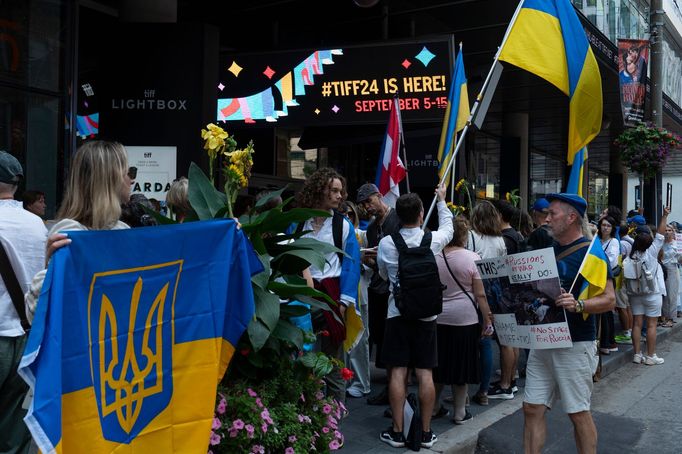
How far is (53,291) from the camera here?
8.30ft

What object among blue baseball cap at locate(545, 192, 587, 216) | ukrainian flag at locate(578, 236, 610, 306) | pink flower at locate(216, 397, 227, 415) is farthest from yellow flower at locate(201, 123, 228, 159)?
ukrainian flag at locate(578, 236, 610, 306)

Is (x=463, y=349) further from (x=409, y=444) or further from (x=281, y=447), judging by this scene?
(x=281, y=447)

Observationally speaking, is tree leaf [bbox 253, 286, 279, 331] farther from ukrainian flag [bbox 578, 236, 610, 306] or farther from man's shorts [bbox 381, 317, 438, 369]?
ukrainian flag [bbox 578, 236, 610, 306]

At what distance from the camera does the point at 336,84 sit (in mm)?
8805

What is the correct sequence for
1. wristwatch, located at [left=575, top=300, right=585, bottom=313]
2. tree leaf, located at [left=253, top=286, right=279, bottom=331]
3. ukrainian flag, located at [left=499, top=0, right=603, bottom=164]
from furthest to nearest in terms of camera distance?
ukrainian flag, located at [left=499, top=0, right=603, bottom=164] → wristwatch, located at [left=575, top=300, right=585, bottom=313] → tree leaf, located at [left=253, top=286, right=279, bottom=331]

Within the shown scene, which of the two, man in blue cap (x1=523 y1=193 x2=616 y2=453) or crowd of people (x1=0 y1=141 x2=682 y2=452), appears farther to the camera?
man in blue cap (x1=523 y1=193 x2=616 y2=453)

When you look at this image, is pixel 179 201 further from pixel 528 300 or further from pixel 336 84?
pixel 336 84

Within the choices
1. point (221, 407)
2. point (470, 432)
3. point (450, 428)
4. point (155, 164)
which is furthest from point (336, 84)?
point (221, 407)

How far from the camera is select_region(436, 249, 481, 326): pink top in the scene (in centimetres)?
573

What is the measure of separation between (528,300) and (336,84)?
512cm

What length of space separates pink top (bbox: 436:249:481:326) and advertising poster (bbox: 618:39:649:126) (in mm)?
8005

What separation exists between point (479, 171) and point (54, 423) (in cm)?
2110

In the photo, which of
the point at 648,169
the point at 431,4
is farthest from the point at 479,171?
the point at 431,4

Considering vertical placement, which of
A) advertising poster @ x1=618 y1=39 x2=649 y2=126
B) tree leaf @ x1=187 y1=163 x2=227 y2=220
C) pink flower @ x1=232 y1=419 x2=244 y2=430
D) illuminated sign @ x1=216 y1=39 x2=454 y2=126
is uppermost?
advertising poster @ x1=618 y1=39 x2=649 y2=126
